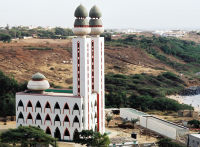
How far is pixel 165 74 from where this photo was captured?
101 meters

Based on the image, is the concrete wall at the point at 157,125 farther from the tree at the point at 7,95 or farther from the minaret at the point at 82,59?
the tree at the point at 7,95

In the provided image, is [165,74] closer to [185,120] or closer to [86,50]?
[185,120]

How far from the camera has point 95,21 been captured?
147 feet

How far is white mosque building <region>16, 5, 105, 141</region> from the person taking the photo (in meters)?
42.1

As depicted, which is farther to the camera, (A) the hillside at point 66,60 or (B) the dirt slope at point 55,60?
(A) the hillside at point 66,60

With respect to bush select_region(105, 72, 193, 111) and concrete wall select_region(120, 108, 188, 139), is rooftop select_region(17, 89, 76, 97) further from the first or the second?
bush select_region(105, 72, 193, 111)

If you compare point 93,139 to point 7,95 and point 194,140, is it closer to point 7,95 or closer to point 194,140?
point 194,140

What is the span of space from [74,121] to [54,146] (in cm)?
513

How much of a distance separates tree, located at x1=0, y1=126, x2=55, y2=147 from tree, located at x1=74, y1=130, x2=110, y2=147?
10.0 feet

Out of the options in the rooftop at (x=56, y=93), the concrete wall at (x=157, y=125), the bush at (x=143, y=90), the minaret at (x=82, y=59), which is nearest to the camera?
the minaret at (x=82, y=59)

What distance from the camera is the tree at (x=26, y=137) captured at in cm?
3725

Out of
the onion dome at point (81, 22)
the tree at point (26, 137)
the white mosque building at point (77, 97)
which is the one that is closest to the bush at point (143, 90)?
the white mosque building at point (77, 97)

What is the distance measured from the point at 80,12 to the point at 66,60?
57.7 meters

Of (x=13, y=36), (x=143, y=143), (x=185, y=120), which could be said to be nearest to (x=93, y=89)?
(x=143, y=143)
